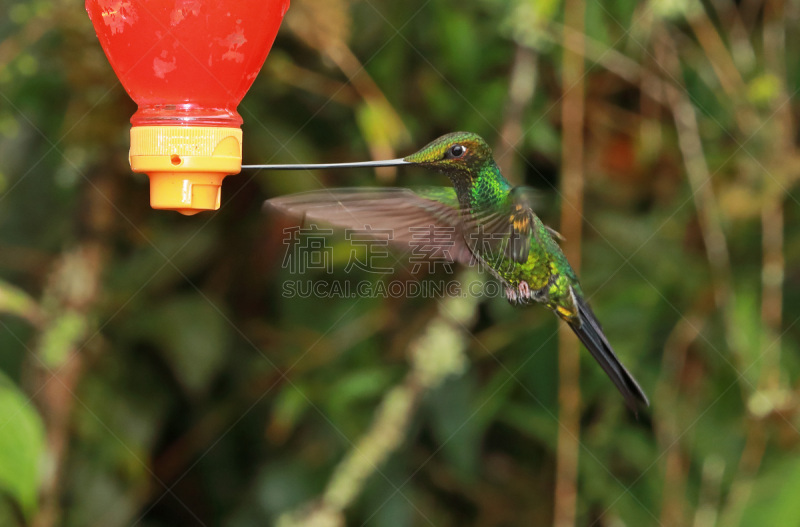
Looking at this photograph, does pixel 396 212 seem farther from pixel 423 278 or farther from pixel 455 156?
pixel 423 278

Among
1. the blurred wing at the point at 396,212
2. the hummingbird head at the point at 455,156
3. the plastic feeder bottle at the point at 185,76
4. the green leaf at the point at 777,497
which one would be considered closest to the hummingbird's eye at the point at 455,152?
the hummingbird head at the point at 455,156

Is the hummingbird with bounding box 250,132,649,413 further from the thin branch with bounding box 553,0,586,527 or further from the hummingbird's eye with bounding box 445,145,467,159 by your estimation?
the thin branch with bounding box 553,0,586,527

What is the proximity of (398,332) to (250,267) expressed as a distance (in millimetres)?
385

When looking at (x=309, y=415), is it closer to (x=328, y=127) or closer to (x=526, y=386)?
(x=526, y=386)

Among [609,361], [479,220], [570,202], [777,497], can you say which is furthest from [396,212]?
[777,497]

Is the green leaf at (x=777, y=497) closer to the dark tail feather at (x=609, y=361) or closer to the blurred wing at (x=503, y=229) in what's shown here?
the dark tail feather at (x=609, y=361)

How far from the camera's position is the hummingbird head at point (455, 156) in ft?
3.06

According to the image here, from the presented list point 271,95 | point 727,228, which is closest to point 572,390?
point 727,228

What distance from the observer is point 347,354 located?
1.94 m

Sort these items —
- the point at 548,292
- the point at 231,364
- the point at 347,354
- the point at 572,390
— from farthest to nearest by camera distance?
the point at 231,364 → the point at 347,354 → the point at 572,390 → the point at 548,292

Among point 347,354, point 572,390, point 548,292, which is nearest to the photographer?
point 548,292

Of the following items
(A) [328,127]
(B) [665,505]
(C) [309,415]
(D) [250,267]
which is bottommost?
(B) [665,505]

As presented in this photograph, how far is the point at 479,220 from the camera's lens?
102 centimetres

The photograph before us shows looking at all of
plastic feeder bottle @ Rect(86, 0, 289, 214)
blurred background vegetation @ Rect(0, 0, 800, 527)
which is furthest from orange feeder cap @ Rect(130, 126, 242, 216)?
blurred background vegetation @ Rect(0, 0, 800, 527)
